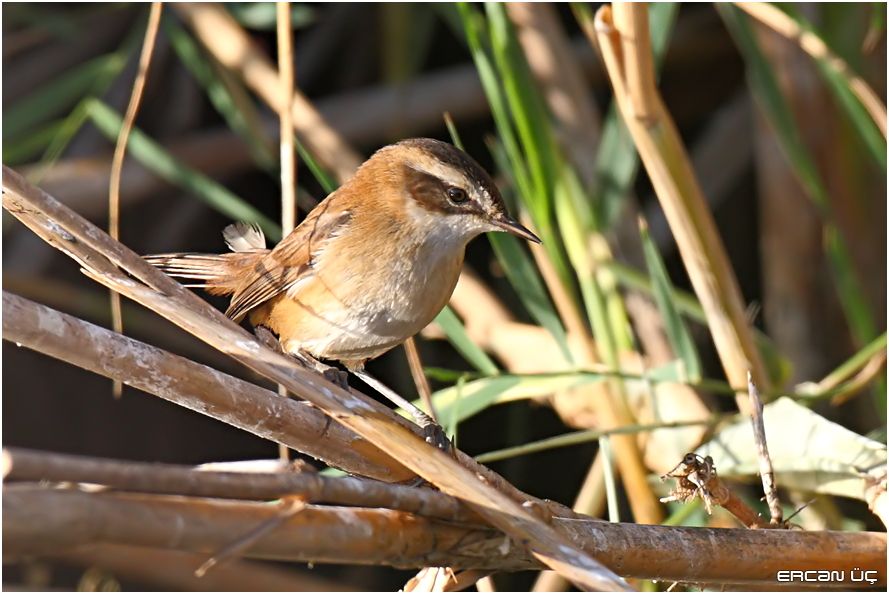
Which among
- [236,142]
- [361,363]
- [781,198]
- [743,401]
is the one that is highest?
[236,142]

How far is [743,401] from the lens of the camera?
2.68 meters

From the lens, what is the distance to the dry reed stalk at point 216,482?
3.71 feet

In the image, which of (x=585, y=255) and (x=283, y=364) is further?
(x=585, y=255)

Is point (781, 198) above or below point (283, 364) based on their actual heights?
above

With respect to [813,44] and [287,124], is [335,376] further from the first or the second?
[813,44]

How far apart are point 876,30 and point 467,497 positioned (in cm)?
245

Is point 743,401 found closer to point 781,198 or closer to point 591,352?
point 591,352

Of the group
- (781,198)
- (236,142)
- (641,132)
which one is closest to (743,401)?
(641,132)

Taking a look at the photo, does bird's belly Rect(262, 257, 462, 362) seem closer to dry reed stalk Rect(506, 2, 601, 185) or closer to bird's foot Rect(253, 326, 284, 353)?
bird's foot Rect(253, 326, 284, 353)

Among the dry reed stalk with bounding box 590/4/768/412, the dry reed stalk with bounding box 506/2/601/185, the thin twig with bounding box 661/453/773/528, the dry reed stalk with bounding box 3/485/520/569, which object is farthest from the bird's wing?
the dry reed stalk with bounding box 3/485/520/569

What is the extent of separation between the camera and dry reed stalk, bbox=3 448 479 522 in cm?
113

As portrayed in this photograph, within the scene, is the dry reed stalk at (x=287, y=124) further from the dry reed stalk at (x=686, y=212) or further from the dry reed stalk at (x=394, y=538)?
the dry reed stalk at (x=394, y=538)

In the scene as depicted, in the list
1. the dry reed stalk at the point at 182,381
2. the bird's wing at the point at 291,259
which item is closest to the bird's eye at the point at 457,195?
the bird's wing at the point at 291,259

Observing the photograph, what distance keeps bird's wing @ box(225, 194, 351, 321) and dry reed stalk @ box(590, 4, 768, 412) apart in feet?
2.42
